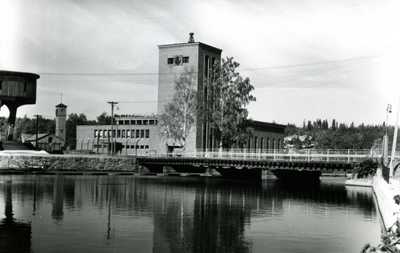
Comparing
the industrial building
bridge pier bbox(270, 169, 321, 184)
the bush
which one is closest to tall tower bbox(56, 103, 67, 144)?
the industrial building

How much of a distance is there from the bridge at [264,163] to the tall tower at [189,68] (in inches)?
358

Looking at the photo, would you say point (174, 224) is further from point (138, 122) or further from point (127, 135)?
point (127, 135)

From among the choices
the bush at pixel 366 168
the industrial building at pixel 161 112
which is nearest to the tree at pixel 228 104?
the industrial building at pixel 161 112

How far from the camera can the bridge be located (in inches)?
2618

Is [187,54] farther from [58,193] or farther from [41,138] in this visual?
[58,193]

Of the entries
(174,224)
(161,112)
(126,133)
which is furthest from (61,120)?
(174,224)

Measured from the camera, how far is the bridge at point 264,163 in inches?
2618

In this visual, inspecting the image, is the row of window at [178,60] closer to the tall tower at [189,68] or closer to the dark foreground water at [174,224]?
the tall tower at [189,68]

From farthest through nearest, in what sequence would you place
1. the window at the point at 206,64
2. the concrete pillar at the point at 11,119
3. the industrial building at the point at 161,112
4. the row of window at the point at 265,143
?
the row of window at the point at 265,143, the window at the point at 206,64, the industrial building at the point at 161,112, the concrete pillar at the point at 11,119

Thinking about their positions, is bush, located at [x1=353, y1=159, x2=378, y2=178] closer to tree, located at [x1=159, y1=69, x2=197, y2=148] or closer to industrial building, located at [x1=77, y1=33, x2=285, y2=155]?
industrial building, located at [x1=77, y1=33, x2=285, y2=155]

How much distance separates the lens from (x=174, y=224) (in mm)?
28078

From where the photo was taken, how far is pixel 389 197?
30.7m

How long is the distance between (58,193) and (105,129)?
86.4m

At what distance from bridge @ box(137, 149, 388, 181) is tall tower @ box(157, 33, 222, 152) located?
909 cm
